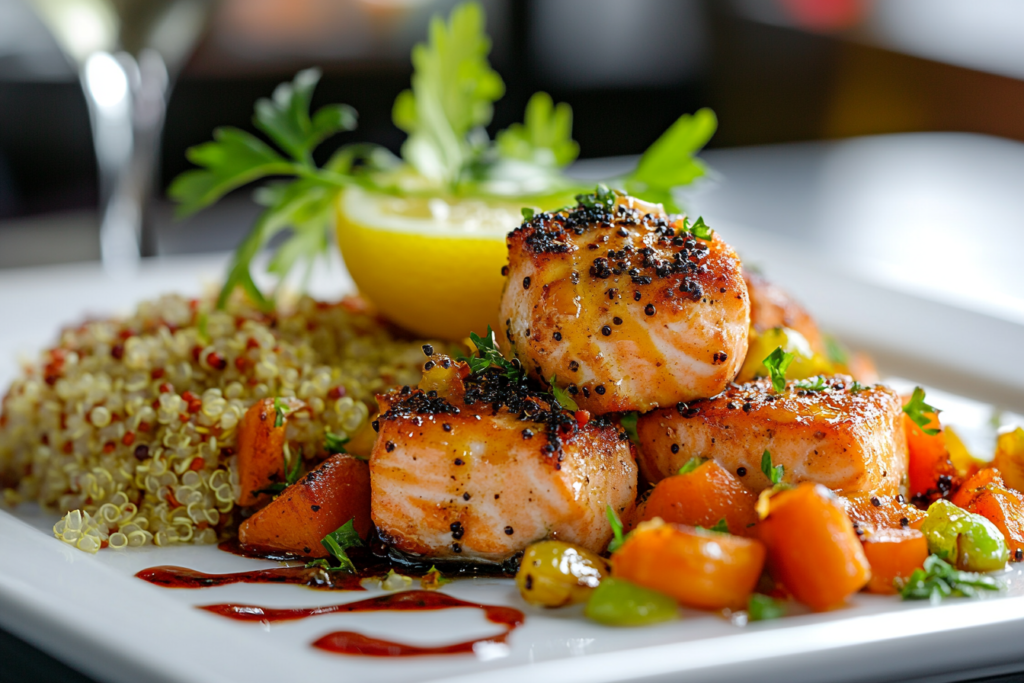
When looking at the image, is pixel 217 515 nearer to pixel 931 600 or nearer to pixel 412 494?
pixel 412 494

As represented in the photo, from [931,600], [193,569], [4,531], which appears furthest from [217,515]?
[931,600]

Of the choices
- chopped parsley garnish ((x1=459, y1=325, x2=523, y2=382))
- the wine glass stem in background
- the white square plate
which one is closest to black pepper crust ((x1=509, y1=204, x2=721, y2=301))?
chopped parsley garnish ((x1=459, y1=325, x2=523, y2=382))

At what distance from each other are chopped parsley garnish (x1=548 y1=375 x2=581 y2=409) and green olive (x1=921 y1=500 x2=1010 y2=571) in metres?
0.70

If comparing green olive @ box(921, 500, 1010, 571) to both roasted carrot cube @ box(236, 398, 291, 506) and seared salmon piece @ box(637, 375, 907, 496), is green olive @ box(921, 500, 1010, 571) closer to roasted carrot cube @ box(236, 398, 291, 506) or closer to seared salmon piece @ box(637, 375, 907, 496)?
seared salmon piece @ box(637, 375, 907, 496)

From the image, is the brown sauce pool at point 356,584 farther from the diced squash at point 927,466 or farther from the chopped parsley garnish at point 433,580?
the diced squash at point 927,466

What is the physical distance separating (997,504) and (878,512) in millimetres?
288

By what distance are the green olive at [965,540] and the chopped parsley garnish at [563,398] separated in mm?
702

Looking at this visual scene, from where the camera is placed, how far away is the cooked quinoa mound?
7.31ft

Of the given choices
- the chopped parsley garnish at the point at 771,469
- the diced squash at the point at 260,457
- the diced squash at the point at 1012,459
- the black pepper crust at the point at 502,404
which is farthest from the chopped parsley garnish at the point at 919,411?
the diced squash at the point at 260,457

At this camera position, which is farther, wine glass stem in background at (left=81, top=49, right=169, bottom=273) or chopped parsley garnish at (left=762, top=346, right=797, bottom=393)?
wine glass stem in background at (left=81, top=49, right=169, bottom=273)

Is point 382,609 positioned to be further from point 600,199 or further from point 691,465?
point 600,199

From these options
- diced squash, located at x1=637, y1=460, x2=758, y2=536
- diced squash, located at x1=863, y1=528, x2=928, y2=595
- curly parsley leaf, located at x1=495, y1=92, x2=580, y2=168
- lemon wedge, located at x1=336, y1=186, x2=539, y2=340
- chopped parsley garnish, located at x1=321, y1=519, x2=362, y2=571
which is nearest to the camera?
diced squash, located at x1=863, y1=528, x2=928, y2=595

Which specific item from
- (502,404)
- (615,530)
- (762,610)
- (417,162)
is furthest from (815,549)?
(417,162)

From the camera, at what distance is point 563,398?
2.03m
